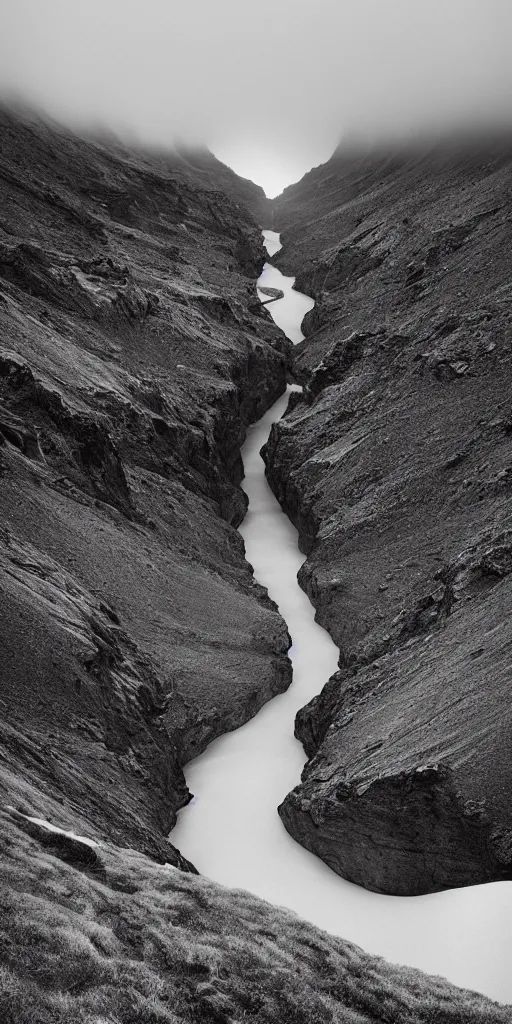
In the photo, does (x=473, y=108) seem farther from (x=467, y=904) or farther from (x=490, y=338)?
(x=467, y=904)

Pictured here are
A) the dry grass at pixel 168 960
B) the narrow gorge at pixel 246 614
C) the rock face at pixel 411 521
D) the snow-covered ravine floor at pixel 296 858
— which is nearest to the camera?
the dry grass at pixel 168 960

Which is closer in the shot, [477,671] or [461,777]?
[461,777]

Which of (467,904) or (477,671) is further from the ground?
(477,671)


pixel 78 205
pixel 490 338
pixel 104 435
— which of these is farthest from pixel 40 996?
pixel 78 205

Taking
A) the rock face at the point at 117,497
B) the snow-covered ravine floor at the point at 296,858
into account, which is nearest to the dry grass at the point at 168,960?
the snow-covered ravine floor at the point at 296,858

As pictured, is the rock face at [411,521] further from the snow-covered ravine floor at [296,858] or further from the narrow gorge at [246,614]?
the snow-covered ravine floor at [296,858]

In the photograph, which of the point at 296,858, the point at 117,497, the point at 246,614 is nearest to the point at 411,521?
the point at 246,614

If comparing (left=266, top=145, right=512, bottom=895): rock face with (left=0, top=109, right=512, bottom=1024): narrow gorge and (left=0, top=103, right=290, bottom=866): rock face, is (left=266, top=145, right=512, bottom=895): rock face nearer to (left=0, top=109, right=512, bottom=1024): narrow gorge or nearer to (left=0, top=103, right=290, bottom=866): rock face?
(left=0, top=109, right=512, bottom=1024): narrow gorge
